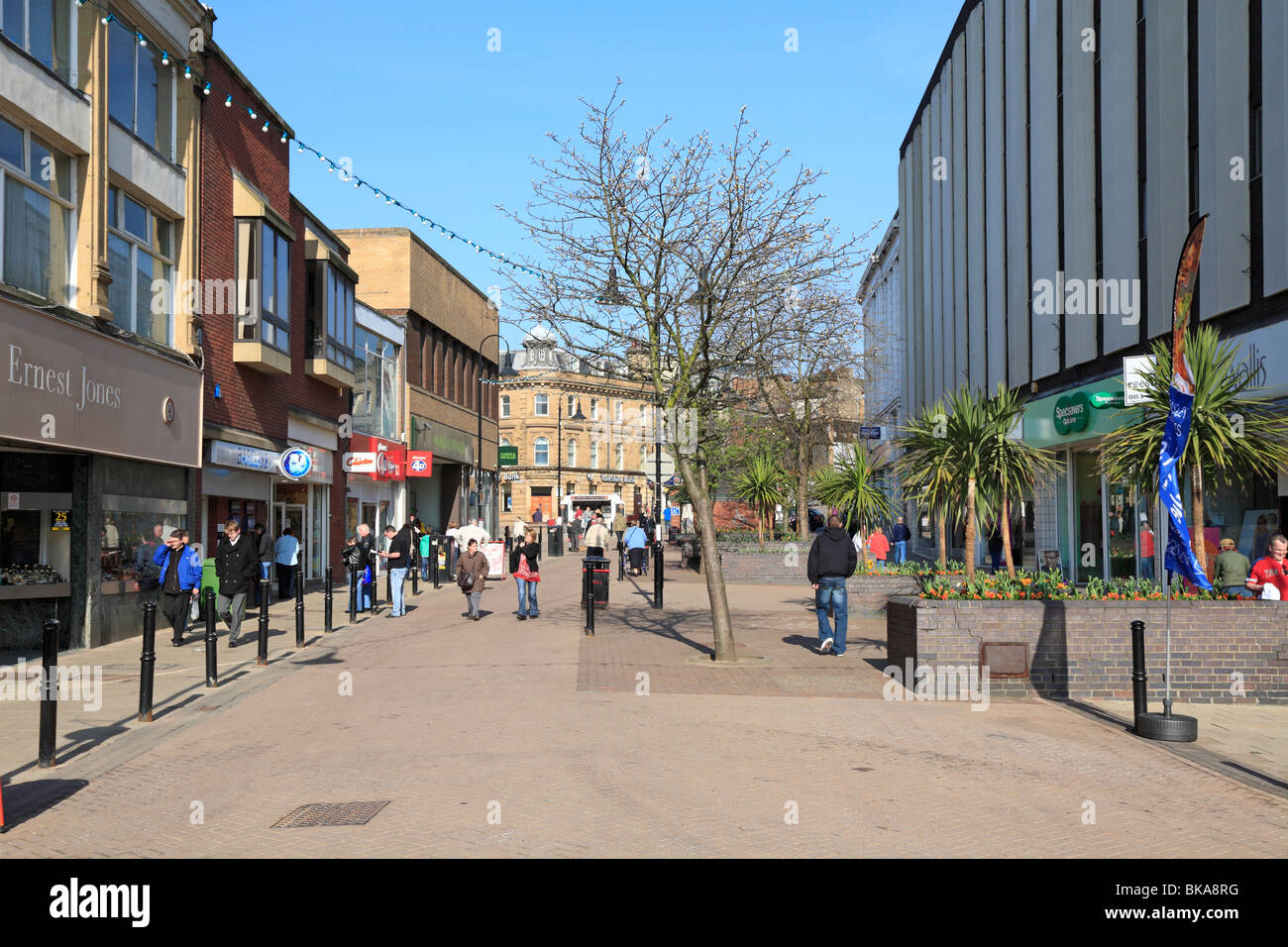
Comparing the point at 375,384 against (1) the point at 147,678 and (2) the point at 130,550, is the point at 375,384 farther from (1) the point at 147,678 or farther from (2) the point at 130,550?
(1) the point at 147,678

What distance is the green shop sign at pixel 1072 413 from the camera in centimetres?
2395

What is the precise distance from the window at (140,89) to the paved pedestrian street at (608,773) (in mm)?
8788

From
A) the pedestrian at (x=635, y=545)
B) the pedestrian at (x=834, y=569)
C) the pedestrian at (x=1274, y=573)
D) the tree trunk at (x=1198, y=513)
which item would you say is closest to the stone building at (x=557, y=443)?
the pedestrian at (x=635, y=545)

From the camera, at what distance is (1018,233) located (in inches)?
1229

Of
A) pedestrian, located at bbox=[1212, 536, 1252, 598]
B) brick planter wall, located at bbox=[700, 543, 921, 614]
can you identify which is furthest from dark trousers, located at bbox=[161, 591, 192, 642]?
brick planter wall, located at bbox=[700, 543, 921, 614]

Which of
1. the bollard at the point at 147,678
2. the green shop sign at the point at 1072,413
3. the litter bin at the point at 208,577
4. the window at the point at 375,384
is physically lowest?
the bollard at the point at 147,678

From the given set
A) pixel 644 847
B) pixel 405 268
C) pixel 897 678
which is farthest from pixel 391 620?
pixel 405 268

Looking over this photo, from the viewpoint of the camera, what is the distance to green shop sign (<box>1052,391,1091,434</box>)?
23953 millimetres

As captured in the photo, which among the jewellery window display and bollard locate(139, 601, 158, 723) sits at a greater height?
the jewellery window display

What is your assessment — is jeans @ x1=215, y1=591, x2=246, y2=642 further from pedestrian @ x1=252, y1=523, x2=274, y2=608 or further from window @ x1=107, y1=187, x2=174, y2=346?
window @ x1=107, y1=187, x2=174, y2=346

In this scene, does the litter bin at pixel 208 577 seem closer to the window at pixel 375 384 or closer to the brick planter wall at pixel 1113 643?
the brick planter wall at pixel 1113 643

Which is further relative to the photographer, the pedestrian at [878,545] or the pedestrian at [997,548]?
the pedestrian at [997,548]

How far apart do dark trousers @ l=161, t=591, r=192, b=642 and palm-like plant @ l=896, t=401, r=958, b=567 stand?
399 inches

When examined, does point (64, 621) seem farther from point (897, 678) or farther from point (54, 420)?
point (897, 678)
